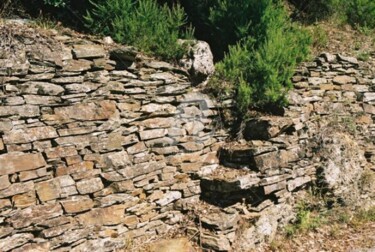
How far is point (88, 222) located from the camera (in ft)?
15.1

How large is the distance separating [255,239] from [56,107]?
9.25ft

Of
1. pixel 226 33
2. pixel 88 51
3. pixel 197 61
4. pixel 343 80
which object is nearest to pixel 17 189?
pixel 88 51

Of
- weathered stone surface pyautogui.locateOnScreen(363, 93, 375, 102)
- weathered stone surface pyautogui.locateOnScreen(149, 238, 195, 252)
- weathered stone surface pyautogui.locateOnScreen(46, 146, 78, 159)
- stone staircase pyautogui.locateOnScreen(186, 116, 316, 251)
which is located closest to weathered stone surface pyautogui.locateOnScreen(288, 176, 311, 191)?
stone staircase pyautogui.locateOnScreen(186, 116, 316, 251)

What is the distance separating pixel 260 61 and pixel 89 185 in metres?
2.84

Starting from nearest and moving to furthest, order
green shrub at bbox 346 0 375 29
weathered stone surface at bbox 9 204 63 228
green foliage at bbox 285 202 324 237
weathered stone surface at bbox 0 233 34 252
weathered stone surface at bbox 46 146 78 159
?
weathered stone surface at bbox 0 233 34 252, weathered stone surface at bbox 9 204 63 228, weathered stone surface at bbox 46 146 78 159, green foliage at bbox 285 202 324 237, green shrub at bbox 346 0 375 29

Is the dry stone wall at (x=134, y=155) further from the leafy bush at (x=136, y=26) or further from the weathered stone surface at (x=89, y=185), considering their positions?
the leafy bush at (x=136, y=26)

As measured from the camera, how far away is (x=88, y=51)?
4.80 metres

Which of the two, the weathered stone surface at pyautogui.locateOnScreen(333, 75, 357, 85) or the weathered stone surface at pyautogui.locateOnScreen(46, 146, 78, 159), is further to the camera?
the weathered stone surface at pyautogui.locateOnScreen(333, 75, 357, 85)

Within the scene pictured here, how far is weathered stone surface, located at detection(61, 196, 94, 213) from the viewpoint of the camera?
447 cm

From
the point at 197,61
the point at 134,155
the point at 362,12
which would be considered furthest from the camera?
the point at 362,12

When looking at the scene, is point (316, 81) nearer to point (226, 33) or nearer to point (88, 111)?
point (226, 33)

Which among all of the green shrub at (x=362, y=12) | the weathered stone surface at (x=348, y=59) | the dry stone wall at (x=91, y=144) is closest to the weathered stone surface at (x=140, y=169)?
the dry stone wall at (x=91, y=144)

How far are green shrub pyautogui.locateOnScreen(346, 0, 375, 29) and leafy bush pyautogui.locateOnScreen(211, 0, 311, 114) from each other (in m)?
2.77

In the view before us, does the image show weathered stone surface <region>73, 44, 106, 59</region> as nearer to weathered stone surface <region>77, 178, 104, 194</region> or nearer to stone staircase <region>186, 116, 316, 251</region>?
weathered stone surface <region>77, 178, 104, 194</region>
